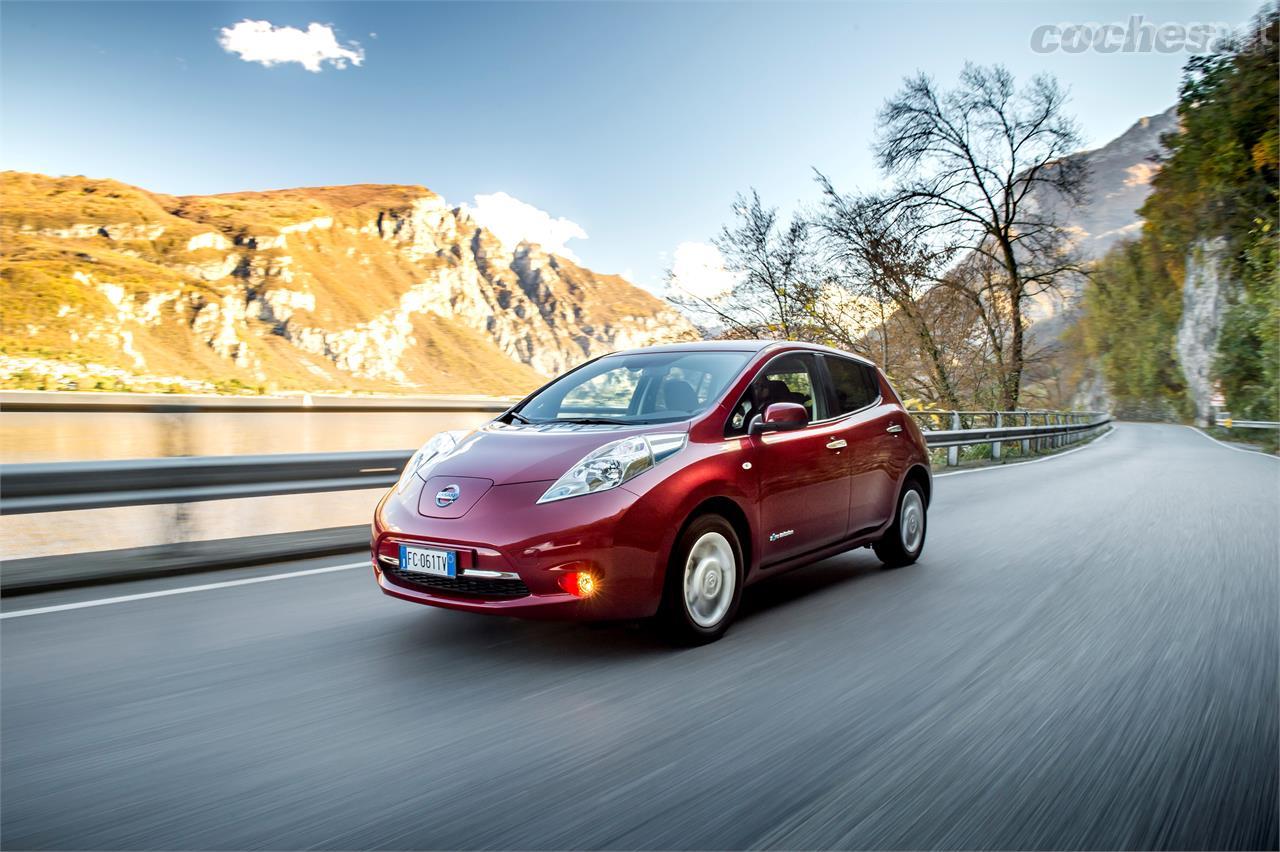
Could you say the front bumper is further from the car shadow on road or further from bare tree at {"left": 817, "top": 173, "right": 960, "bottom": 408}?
bare tree at {"left": 817, "top": 173, "right": 960, "bottom": 408}

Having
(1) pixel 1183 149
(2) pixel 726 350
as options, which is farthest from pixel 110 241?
(2) pixel 726 350

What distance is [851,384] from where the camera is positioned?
6.24 meters

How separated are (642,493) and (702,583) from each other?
61 cm

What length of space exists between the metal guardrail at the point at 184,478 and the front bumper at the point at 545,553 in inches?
113

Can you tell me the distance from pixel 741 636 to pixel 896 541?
2.32 meters

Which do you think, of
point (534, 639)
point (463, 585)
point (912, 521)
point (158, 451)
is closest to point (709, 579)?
point (534, 639)

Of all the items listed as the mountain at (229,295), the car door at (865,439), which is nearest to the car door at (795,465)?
the car door at (865,439)

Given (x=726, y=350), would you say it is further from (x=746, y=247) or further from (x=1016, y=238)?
(x=1016, y=238)

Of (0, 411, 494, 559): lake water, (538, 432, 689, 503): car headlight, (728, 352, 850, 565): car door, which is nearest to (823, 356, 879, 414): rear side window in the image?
(728, 352, 850, 565): car door

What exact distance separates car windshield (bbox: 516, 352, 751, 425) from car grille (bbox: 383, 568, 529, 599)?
3.88 feet

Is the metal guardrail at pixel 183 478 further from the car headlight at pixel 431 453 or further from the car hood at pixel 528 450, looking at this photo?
the car hood at pixel 528 450

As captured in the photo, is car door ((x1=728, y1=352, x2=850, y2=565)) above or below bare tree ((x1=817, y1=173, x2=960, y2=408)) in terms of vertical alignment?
below

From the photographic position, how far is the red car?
400 centimetres

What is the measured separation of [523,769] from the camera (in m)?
2.92
